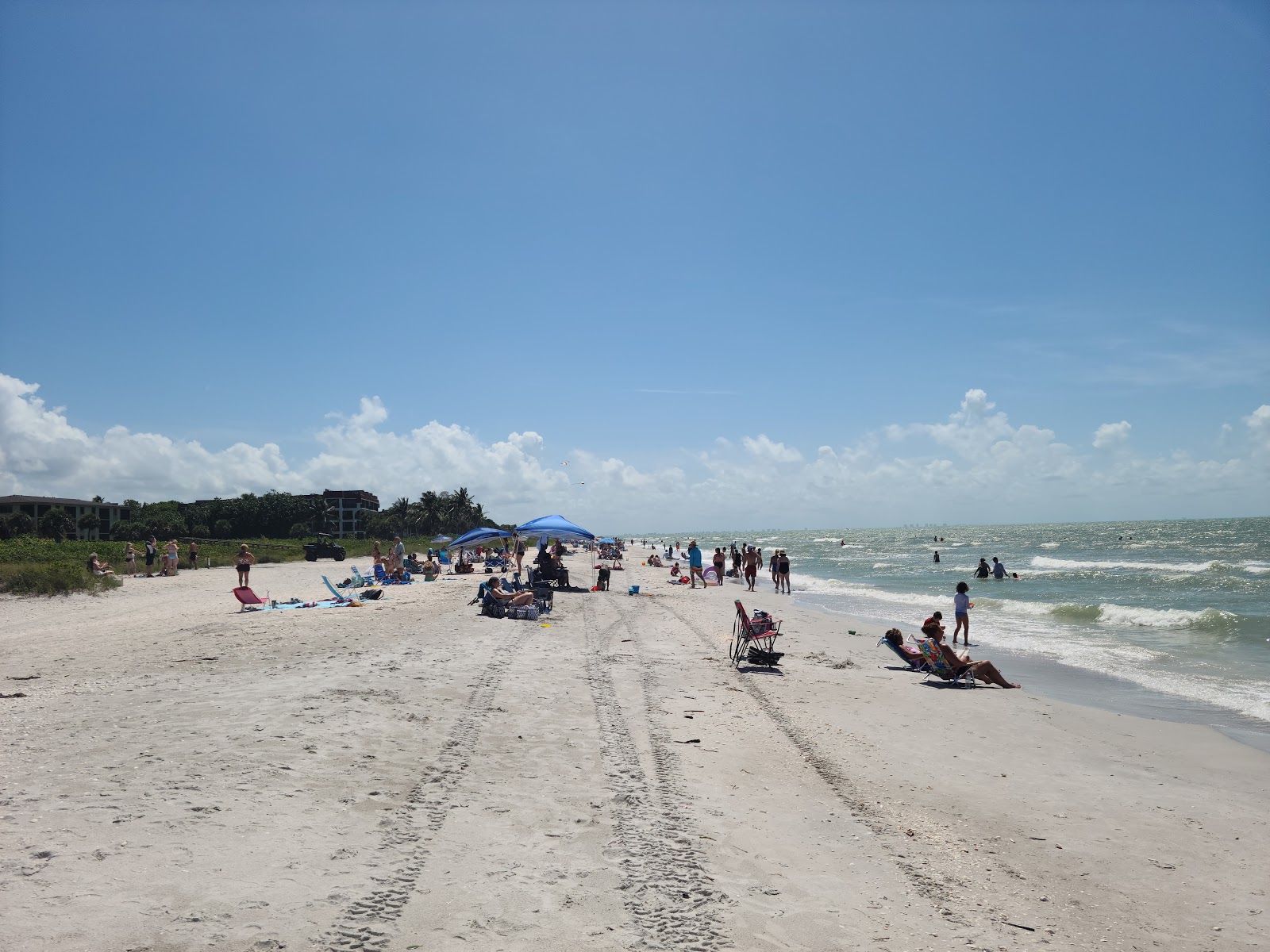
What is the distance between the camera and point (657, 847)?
4762 mm

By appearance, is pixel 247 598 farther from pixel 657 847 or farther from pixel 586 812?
pixel 657 847

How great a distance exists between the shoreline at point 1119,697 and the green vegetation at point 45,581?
2195 centimetres

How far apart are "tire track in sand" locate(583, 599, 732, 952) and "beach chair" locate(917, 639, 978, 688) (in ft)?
17.5

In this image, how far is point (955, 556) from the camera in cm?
5956

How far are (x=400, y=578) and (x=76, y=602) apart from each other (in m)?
8.70

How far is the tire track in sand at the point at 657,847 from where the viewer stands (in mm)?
3844

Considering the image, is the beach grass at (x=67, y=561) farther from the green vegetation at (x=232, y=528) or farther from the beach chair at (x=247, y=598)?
the beach chair at (x=247, y=598)

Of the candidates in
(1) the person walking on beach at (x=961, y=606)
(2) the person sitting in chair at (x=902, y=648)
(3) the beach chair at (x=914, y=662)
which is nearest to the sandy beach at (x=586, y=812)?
(3) the beach chair at (x=914, y=662)

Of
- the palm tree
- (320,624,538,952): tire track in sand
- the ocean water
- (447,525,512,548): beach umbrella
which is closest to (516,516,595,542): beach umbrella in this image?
(447,525,512,548): beach umbrella

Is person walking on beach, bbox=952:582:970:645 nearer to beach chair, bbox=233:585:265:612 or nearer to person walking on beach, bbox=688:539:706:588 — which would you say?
person walking on beach, bbox=688:539:706:588

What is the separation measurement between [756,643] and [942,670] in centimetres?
270

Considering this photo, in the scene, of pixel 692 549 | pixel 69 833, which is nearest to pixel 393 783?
pixel 69 833

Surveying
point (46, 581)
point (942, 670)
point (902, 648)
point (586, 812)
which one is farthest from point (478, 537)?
point (586, 812)

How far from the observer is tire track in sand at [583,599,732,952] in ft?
12.6
